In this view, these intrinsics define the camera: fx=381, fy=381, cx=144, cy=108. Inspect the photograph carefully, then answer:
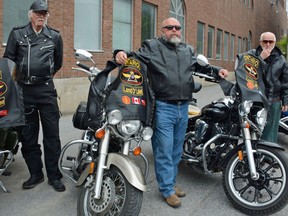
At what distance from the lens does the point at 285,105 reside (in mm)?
4957

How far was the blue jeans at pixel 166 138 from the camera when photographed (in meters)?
3.61

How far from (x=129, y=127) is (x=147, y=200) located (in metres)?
1.12

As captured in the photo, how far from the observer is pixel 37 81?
152 inches

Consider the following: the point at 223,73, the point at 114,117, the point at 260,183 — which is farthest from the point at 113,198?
the point at 223,73

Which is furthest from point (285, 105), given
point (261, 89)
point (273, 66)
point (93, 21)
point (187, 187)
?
point (93, 21)

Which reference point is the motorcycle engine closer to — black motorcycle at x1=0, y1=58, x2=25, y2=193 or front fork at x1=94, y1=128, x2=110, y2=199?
front fork at x1=94, y1=128, x2=110, y2=199

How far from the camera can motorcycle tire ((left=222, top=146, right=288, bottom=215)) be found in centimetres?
332

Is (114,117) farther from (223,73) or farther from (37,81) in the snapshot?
(223,73)

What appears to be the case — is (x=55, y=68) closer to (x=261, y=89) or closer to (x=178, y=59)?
(x=178, y=59)

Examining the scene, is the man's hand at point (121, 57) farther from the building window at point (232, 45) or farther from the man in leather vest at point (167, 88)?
the building window at point (232, 45)

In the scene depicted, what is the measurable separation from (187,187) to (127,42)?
8.92 meters

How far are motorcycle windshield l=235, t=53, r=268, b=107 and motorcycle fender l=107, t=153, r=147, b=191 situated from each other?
1.30 meters

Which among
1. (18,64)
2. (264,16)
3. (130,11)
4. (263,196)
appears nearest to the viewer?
(263,196)

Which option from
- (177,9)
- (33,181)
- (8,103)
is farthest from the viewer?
(177,9)
